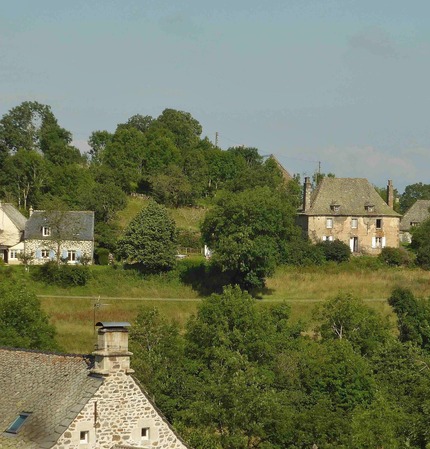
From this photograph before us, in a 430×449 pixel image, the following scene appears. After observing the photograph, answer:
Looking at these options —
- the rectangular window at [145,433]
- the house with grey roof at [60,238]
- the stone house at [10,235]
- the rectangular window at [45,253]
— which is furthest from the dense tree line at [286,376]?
the stone house at [10,235]

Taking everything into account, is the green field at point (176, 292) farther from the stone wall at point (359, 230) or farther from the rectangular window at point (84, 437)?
the rectangular window at point (84, 437)

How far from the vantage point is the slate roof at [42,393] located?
2573cm

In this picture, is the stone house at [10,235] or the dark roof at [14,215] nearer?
the stone house at [10,235]

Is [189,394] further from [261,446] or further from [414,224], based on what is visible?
[414,224]

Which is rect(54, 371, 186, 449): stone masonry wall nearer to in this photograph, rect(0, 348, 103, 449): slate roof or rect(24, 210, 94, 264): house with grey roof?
rect(0, 348, 103, 449): slate roof

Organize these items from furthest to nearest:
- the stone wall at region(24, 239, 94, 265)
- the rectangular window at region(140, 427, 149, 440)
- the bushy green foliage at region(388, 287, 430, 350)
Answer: the stone wall at region(24, 239, 94, 265)
the bushy green foliage at region(388, 287, 430, 350)
the rectangular window at region(140, 427, 149, 440)

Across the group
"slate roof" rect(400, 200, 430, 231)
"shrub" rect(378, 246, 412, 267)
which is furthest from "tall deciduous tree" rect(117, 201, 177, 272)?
"slate roof" rect(400, 200, 430, 231)

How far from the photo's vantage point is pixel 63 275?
77062 millimetres

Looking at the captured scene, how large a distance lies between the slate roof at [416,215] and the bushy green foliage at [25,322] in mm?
70940

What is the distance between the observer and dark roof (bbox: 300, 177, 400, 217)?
97.6 m

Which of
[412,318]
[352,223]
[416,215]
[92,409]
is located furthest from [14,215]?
[92,409]

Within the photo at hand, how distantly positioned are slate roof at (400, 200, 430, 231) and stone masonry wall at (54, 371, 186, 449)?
94.3 metres

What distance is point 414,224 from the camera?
118 meters

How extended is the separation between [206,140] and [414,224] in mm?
31297
